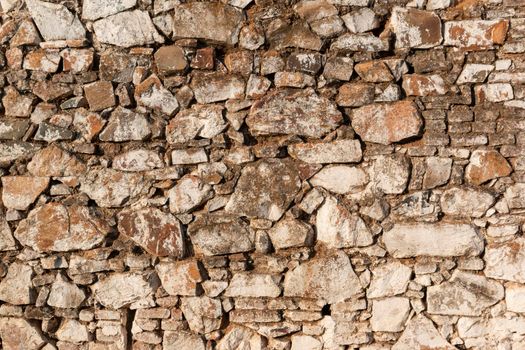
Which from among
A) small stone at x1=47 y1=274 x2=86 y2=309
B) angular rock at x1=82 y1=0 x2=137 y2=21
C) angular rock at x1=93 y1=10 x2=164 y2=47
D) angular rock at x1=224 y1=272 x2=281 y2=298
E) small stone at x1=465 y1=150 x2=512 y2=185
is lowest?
small stone at x1=47 y1=274 x2=86 y2=309

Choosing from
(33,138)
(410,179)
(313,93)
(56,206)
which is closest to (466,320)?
(410,179)

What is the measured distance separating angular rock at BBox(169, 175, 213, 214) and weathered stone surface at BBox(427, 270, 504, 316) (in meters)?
1.36

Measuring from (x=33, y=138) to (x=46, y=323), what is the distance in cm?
111

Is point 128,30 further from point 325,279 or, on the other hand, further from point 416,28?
point 325,279

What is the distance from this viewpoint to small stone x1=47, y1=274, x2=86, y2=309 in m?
3.69

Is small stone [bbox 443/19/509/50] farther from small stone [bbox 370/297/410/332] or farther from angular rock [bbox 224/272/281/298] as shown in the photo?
angular rock [bbox 224/272/281/298]

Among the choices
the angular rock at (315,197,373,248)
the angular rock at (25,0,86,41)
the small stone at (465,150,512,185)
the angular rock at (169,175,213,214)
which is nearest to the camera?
the small stone at (465,150,512,185)

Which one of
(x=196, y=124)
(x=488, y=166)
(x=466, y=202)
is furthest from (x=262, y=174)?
(x=488, y=166)

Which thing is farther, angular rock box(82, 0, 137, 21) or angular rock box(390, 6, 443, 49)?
angular rock box(82, 0, 137, 21)

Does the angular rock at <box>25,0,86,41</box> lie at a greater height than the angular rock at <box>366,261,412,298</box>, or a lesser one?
greater

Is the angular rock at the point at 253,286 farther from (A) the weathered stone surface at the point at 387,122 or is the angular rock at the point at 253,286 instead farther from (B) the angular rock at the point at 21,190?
(B) the angular rock at the point at 21,190

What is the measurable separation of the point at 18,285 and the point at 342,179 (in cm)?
203

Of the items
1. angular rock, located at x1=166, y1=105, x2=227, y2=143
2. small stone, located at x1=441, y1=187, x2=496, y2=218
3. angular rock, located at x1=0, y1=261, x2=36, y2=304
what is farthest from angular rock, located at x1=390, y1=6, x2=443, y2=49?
angular rock, located at x1=0, y1=261, x2=36, y2=304

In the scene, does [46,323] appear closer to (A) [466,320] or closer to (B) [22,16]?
(B) [22,16]
